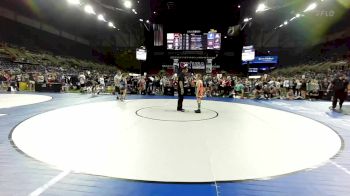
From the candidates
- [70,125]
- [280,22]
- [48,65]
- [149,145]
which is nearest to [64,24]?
[48,65]

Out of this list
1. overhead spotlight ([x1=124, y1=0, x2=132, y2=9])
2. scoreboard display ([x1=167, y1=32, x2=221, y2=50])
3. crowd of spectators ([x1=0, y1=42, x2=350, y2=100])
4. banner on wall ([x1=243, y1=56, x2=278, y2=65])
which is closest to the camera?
crowd of spectators ([x1=0, y1=42, x2=350, y2=100])

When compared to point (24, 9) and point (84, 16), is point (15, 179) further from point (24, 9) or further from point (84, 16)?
point (84, 16)

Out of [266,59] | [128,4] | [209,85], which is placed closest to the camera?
[209,85]

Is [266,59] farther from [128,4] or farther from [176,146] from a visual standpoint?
[176,146]

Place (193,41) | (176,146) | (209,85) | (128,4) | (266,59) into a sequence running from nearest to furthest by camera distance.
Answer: (176,146), (209,85), (128,4), (193,41), (266,59)

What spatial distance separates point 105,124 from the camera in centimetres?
687

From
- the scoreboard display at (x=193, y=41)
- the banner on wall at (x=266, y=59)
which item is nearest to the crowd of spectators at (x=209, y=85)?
the scoreboard display at (x=193, y=41)

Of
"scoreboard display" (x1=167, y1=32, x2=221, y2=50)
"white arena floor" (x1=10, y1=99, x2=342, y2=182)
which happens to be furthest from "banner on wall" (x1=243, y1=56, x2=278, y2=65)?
"white arena floor" (x1=10, y1=99, x2=342, y2=182)

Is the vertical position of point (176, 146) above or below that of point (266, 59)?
below

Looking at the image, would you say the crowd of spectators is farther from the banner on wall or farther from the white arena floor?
the banner on wall

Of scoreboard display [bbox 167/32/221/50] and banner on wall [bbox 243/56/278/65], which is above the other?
scoreboard display [bbox 167/32/221/50]

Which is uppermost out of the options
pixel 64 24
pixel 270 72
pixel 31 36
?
pixel 64 24

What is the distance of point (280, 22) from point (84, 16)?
22618 mm

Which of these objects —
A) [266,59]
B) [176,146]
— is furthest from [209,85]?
[266,59]
